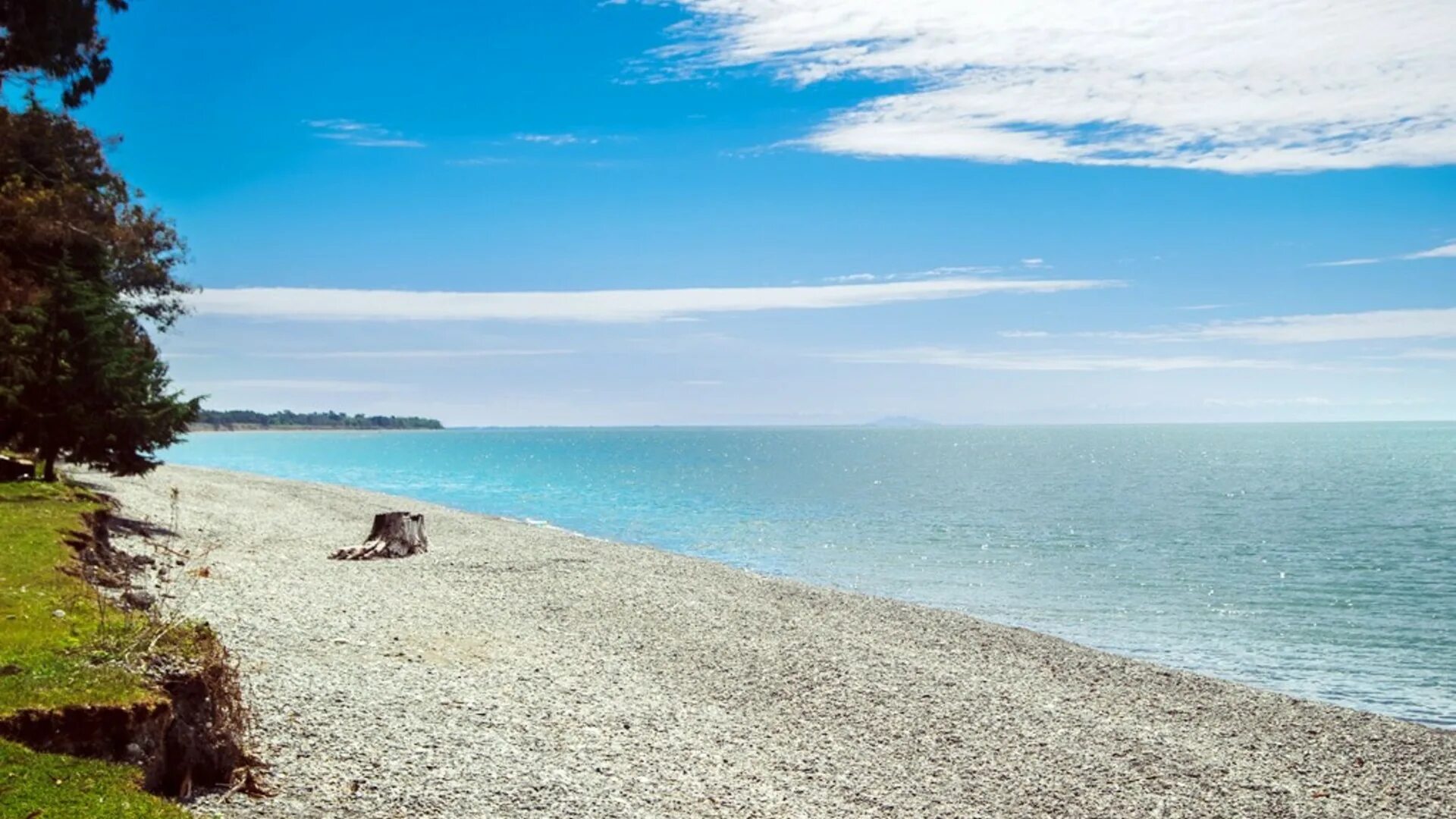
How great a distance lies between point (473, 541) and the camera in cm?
3962

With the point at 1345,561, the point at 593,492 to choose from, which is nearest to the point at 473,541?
the point at 1345,561

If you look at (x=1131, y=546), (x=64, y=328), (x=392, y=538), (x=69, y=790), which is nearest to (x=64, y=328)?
(x=64, y=328)

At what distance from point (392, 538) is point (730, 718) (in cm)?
2023

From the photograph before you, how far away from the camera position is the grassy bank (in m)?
8.27

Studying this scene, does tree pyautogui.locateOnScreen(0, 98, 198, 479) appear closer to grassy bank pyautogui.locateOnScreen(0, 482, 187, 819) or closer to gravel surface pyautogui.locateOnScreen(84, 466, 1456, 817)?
gravel surface pyautogui.locateOnScreen(84, 466, 1456, 817)

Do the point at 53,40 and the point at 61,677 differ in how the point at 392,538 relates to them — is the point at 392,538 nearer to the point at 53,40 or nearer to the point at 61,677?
the point at 53,40

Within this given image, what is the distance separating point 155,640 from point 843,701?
36.3ft

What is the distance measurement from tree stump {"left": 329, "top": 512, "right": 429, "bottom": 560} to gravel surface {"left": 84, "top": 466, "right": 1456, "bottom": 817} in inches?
150

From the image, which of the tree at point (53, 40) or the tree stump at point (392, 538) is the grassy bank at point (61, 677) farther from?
the tree stump at point (392, 538)

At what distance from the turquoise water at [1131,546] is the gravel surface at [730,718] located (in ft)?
18.7

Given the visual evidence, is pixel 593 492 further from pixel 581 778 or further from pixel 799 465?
pixel 581 778

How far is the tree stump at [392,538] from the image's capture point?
108 feet

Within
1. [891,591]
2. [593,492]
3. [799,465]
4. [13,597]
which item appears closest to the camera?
[13,597]

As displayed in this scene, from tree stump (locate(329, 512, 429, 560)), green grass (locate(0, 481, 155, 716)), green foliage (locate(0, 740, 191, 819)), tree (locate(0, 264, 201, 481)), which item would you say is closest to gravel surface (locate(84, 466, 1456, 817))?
green foliage (locate(0, 740, 191, 819))
